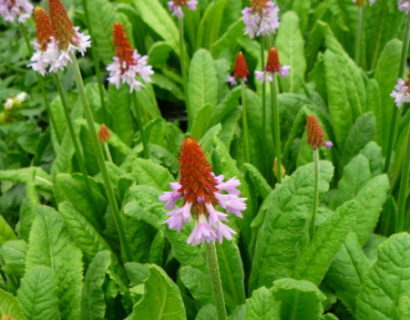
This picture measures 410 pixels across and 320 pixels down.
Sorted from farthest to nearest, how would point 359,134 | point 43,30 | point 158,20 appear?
point 158,20 → point 359,134 → point 43,30

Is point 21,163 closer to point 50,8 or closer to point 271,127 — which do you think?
point 271,127

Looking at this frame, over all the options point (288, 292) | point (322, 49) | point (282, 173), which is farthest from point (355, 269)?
point (322, 49)

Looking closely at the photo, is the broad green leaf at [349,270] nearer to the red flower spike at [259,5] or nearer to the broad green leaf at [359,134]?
the broad green leaf at [359,134]

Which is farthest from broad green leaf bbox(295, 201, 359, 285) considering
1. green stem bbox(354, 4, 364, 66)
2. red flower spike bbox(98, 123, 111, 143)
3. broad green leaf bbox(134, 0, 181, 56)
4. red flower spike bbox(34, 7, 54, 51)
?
broad green leaf bbox(134, 0, 181, 56)

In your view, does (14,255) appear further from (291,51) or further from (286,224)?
(291,51)

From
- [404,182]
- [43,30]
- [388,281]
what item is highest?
[43,30]

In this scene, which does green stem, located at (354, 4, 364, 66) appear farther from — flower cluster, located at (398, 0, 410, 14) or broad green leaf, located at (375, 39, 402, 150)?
flower cluster, located at (398, 0, 410, 14)

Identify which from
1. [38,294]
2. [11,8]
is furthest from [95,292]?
[11,8]
